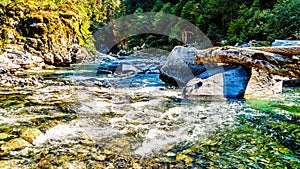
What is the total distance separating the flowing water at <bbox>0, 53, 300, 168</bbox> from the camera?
9.09ft

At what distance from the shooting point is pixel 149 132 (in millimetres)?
3707

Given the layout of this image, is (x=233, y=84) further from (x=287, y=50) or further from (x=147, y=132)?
(x=147, y=132)

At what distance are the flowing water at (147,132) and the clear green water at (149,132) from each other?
0.04 feet

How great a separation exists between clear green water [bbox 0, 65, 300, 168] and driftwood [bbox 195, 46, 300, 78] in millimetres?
796

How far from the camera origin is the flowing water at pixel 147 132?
277cm

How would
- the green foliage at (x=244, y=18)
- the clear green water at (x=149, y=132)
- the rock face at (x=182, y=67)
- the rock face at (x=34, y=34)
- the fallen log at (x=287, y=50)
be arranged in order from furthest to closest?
the green foliage at (x=244, y=18)
the rock face at (x=34, y=34)
the rock face at (x=182, y=67)
the fallen log at (x=287, y=50)
the clear green water at (x=149, y=132)

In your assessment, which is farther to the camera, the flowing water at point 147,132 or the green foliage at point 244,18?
the green foliage at point 244,18

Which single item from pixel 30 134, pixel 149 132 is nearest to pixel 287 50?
pixel 149 132

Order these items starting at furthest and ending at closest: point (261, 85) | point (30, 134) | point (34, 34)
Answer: point (34, 34)
point (261, 85)
point (30, 134)

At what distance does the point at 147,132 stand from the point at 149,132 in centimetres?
3

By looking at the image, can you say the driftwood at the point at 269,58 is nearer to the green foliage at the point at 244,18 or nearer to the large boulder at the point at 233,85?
the large boulder at the point at 233,85

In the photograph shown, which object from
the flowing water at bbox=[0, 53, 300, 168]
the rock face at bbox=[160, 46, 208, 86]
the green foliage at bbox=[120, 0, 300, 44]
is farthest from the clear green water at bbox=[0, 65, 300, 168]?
the green foliage at bbox=[120, 0, 300, 44]

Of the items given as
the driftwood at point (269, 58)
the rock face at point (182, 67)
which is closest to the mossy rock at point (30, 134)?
the driftwood at point (269, 58)

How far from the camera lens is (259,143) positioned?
3.23 meters
